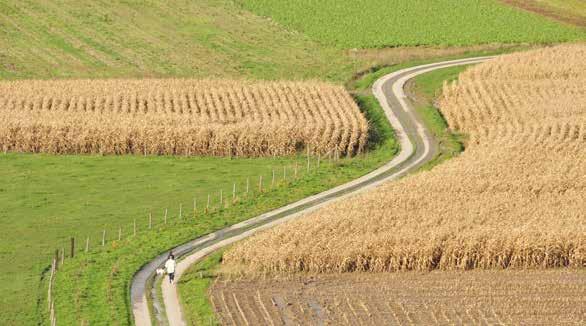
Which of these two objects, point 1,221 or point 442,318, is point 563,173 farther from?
point 1,221

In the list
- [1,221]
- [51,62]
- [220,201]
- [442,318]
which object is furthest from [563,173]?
[51,62]

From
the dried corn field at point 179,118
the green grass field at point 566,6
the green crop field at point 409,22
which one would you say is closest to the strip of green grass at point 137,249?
the dried corn field at point 179,118

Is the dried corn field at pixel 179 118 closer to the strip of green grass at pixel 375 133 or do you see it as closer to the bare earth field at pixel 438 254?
the strip of green grass at pixel 375 133

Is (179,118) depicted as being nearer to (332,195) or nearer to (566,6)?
(332,195)

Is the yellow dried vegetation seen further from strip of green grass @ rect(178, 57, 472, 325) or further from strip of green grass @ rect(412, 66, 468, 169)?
strip of green grass @ rect(178, 57, 472, 325)

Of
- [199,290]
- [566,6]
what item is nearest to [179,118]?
[199,290]

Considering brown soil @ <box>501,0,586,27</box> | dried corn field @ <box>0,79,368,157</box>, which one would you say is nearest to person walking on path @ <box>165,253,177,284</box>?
dried corn field @ <box>0,79,368,157</box>
